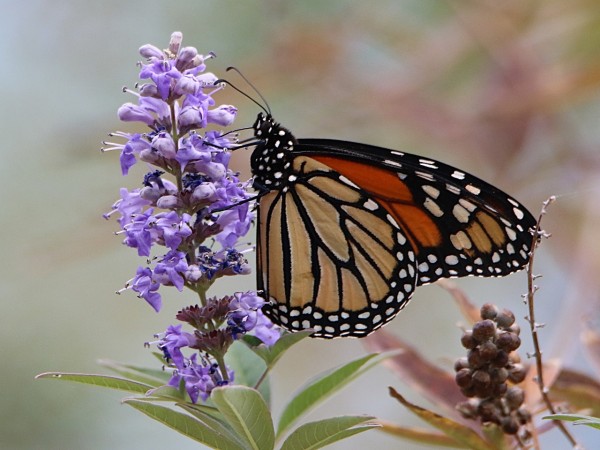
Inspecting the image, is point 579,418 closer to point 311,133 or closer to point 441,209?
point 441,209

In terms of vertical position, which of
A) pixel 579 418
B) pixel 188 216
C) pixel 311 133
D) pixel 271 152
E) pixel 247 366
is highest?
pixel 311 133

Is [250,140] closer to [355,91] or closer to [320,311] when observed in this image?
[320,311]

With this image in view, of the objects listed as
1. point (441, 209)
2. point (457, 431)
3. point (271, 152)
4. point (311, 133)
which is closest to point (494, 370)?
point (457, 431)

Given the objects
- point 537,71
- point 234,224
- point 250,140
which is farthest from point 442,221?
point 537,71

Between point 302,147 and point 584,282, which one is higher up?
point 302,147

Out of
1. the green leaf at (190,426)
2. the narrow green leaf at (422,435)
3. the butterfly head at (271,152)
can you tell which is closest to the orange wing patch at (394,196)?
the butterfly head at (271,152)

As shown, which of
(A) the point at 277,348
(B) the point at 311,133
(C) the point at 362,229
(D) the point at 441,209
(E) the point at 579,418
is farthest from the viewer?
(B) the point at 311,133

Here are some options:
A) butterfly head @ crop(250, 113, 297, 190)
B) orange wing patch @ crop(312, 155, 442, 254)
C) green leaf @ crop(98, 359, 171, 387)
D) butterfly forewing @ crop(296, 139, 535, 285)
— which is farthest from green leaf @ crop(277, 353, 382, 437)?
butterfly head @ crop(250, 113, 297, 190)

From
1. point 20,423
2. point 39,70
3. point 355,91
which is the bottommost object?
point 20,423
